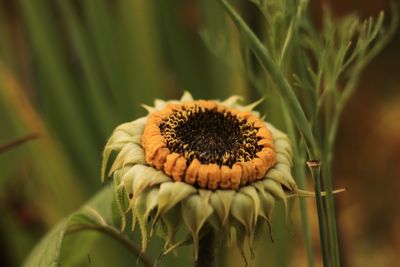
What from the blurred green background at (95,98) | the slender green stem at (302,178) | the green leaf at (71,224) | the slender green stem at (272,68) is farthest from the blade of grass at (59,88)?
the slender green stem at (272,68)

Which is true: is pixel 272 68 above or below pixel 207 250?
above

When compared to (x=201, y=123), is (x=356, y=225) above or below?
below

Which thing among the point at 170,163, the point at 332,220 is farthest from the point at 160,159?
the point at 332,220

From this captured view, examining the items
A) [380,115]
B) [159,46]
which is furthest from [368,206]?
[159,46]

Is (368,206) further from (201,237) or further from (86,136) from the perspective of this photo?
(201,237)

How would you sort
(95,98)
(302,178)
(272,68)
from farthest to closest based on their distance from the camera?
1. (95,98)
2. (302,178)
3. (272,68)

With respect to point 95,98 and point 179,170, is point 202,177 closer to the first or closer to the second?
point 179,170

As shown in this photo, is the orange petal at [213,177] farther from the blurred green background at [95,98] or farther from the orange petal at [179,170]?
the blurred green background at [95,98]
